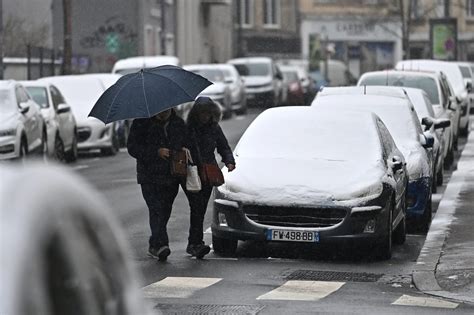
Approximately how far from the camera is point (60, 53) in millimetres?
48719

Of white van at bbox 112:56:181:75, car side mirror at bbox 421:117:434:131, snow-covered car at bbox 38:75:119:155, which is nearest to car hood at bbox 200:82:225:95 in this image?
white van at bbox 112:56:181:75

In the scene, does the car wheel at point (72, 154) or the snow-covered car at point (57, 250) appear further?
the car wheel at point (72, 154)

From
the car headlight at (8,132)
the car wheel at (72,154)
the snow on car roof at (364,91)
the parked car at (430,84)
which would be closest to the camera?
the snow on car roof at (364,91)

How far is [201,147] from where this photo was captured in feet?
43.3

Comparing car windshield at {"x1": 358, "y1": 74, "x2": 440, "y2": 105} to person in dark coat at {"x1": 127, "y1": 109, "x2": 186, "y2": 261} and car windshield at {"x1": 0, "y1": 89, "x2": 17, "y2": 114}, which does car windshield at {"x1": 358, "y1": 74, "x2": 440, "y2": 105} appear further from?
person in dark coat at {"x1": 127, "y1": 109, "x2": 186, "y2": 261}

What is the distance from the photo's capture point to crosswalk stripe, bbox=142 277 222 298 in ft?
35.7

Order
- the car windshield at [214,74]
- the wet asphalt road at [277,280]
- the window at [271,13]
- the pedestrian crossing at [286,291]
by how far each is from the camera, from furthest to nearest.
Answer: the window at [271,13] < the car windshield at [214,74] < the pedestrian crossing at [286,291] < the wet asphalt road at [277,280]

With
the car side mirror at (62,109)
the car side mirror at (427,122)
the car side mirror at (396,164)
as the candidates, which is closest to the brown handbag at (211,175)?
the car side mirror at (396,164)

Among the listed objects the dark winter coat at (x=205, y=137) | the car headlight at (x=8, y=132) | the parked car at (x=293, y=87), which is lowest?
the parked car at (x=293, y=87)

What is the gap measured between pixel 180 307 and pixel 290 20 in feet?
262

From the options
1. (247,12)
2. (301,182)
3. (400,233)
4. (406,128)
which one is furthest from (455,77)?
(247,12)

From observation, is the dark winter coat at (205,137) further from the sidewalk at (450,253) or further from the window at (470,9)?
the window at (470,9)

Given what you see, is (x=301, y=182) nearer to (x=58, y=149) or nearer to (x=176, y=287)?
(x=176, y=287)

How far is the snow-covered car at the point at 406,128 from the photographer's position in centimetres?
1566
